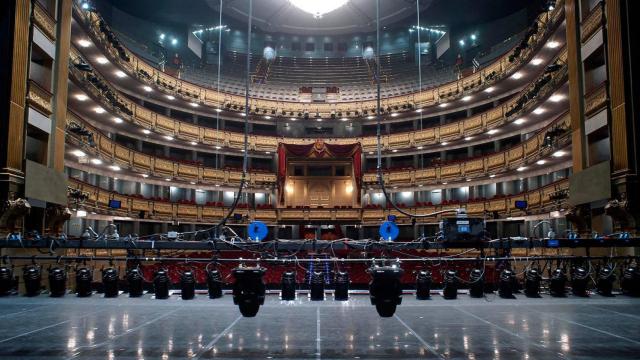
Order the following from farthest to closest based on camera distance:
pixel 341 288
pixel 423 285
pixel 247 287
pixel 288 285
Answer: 1. pixel 423 285
2. pixel 288 285
3. pixel 341 288
4. pixel 247 287

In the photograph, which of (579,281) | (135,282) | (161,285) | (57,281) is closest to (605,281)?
(579,281)

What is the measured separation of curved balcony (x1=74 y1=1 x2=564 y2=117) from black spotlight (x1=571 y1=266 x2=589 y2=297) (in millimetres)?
14209

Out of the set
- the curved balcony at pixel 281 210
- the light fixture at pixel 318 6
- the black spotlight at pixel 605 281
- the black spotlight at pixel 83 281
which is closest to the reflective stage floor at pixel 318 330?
the black spotlight at pixel 83 281

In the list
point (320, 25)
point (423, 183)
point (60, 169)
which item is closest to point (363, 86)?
point (320, 25)

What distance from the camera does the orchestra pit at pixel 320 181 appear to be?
717 centimetres

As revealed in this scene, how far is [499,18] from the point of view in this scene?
127 ft

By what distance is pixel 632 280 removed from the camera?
11.3 metres

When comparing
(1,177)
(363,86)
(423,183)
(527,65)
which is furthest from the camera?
(363,86)

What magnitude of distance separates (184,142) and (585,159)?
27707mm

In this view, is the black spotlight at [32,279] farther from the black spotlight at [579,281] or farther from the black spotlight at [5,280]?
the black spotlight at [579,281]

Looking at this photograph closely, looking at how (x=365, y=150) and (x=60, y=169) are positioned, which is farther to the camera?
(x=365, y=150)

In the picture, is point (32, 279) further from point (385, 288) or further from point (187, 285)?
point (385, 288)

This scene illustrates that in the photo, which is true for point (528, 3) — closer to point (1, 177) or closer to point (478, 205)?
point (478, 205)

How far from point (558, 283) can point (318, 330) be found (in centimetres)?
776
